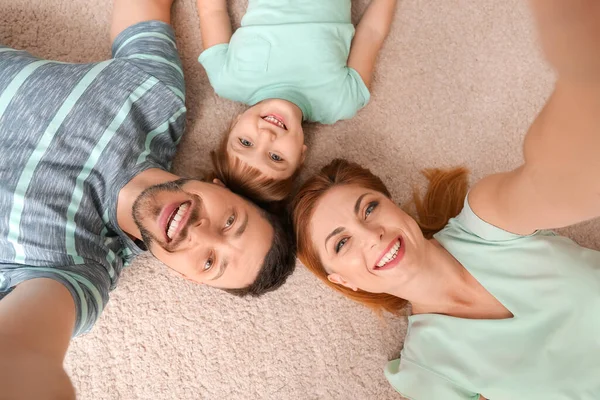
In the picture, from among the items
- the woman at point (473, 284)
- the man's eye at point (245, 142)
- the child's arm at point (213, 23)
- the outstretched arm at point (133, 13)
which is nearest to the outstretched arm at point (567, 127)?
the woman at point (473, 284)

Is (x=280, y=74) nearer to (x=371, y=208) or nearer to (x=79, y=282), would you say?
(x=371, y=208)

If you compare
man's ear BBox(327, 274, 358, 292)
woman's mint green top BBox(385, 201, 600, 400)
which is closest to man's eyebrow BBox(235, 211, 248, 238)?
man's ear BBox(327, 274, 358, 292)

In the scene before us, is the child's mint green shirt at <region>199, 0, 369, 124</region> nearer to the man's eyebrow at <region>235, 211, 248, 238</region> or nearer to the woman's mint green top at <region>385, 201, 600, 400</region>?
the man's eyebrow at <region>235, 211, 248, 238</region>

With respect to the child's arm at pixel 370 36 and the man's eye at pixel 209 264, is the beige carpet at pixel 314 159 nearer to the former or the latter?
the child's arm at pixel 370 36

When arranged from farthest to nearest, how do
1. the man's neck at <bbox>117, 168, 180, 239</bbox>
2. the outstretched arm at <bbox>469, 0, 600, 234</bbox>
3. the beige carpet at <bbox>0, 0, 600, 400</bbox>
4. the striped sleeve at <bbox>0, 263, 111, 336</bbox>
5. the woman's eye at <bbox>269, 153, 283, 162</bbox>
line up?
the beige carpet at <bbox>0, 0, 600, 400</bbox> → the woman's eye at <bbox>269, 153, 283, 162</bbox> → the man's neck at <bbox>117, 168, 180, 239</bbox> → the striped sleeve at <bbox>0, 263, 111, 336</bbox> → the outstretched arm at <bbox>469, 0, 600, 234</bbox>

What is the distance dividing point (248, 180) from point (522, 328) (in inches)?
28.3

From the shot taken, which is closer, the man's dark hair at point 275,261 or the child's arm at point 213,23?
the man's dark hair at point 275,261

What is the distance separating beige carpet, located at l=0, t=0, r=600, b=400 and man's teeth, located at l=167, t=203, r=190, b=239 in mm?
312

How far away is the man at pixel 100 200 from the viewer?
0.95 metres

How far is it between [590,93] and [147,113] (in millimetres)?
1013

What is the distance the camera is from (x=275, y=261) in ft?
3.38

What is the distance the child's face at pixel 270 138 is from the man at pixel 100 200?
0.11 metres

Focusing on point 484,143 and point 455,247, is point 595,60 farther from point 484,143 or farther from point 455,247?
point 484,143

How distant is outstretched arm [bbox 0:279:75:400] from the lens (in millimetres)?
596
